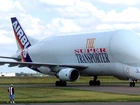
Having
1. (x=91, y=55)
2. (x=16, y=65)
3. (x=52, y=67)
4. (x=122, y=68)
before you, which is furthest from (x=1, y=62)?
(x=122, y=68)

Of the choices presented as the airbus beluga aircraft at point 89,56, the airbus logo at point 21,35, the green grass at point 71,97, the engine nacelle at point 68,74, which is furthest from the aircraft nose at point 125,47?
the airbus logo at point 21,35

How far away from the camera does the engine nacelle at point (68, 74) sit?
51062 millimetres

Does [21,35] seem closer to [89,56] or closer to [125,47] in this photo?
[89,56]

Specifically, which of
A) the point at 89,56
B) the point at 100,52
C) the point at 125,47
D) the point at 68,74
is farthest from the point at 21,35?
the point at 125,47

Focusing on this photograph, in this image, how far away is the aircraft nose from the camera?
162ft

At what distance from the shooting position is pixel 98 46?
52062mm

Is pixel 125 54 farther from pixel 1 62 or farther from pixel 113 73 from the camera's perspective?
pixel 1 62

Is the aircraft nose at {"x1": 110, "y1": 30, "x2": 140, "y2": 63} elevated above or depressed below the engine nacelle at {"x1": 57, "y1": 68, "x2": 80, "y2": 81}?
above

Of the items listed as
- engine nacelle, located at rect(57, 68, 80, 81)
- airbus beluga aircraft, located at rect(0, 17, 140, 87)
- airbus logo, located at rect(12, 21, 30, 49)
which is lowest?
engine nacelle, located at rect(57, 68, 80, 81)

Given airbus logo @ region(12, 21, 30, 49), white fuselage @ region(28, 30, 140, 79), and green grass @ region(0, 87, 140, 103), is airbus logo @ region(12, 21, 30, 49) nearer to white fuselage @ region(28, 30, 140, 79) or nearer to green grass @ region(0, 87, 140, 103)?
white fuselage @ region(28, 30, 140, 79)

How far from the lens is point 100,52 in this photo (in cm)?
5169

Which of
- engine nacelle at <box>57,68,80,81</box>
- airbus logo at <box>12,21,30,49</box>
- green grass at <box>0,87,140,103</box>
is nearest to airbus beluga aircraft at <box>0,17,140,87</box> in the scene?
engine nacelle at <box>57,68,80,81</box>

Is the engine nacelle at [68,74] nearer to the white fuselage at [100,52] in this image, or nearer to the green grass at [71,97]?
the white fuselage at [100,52]

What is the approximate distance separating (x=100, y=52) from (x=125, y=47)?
325cm
